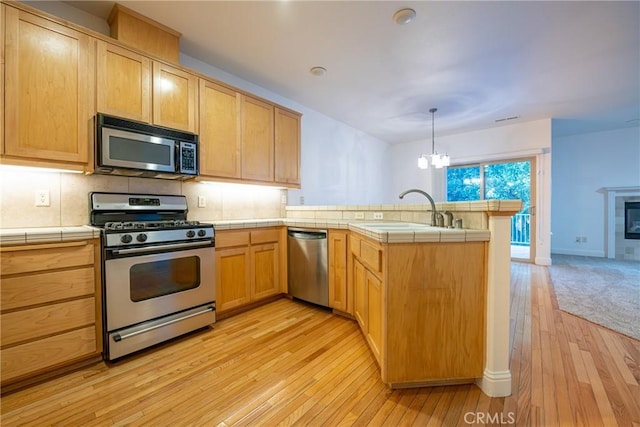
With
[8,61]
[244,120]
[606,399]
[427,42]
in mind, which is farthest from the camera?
[244,120]

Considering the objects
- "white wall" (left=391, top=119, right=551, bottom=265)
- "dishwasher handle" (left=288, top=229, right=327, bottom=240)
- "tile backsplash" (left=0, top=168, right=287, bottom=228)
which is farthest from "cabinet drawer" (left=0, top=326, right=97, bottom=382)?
"white wall" (left=391, top=119, right=551, bottom=265)

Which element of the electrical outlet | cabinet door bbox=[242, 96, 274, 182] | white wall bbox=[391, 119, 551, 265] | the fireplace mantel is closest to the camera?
the electrical outlet

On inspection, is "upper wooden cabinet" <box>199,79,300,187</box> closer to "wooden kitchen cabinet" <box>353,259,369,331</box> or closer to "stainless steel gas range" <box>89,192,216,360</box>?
"stainless steel gas range" <box>89,192,216,360</box>

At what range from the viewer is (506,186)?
5297 mm

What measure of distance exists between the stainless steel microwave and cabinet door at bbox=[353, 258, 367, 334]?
1.64 m

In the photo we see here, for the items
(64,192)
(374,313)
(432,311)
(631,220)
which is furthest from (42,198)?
(631,220)

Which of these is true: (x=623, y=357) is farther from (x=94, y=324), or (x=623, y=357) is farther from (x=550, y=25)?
(x=94, y=324)

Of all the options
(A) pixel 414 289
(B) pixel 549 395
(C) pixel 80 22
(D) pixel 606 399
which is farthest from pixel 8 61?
(D) pixel 606 399

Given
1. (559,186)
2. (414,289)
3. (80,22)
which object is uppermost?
(80,22)

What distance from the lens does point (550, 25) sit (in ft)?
7.41

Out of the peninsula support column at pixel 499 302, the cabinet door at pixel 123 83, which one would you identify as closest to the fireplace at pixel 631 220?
the peninsula support column at pixel 499 302

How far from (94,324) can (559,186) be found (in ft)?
26.0

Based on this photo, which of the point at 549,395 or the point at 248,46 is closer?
the point at 549,395

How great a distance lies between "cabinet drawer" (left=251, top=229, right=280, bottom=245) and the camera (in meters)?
2.67
